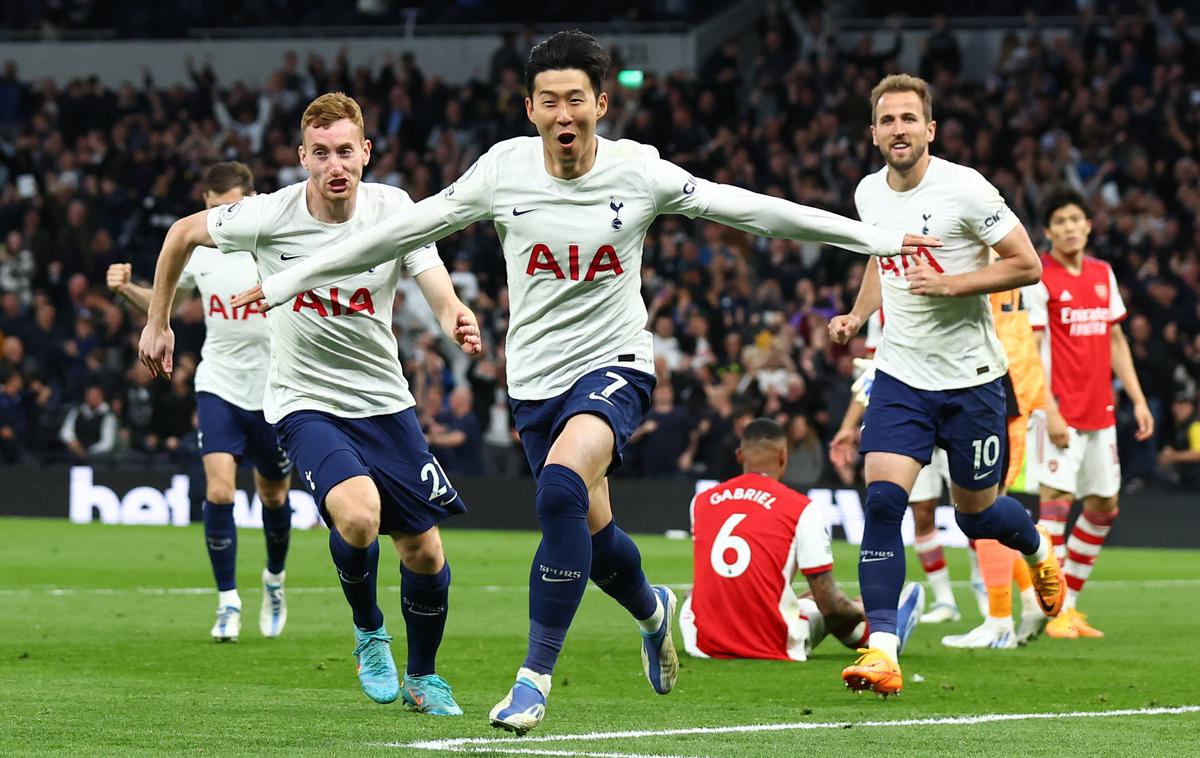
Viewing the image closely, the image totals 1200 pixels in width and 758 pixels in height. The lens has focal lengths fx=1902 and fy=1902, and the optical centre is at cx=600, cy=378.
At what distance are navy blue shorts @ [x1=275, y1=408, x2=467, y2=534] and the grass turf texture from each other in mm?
826

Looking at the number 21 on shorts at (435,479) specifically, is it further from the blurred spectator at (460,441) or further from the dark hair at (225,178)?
the blurred spectator at (460,441)

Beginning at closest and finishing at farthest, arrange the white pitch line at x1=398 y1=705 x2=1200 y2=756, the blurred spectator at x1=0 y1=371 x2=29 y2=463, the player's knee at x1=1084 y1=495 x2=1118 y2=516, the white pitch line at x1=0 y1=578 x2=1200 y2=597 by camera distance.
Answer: the white pitch line at x1=398 y1=705 x2=1200 y2=756 < the player's knee at x1=1084 y1=495 x2=1118 y2=516 < the white pitch line at x1=0 y1=578 x2=1200 y2=597 < the blurred spectator at x1=0 y1=371 x2=29 y2=463

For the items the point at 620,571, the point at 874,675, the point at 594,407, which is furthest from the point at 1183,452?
the point at 594,407

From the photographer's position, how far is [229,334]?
37.3 ft

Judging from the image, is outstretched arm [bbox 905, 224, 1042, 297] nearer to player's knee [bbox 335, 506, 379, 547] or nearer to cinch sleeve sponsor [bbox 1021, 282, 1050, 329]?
player's knee [bbox 335, 506, 379, 547]

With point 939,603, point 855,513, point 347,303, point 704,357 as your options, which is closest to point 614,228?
point 347,303

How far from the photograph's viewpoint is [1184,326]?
71.3 ft

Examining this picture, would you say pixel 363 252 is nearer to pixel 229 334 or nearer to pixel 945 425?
pixel 945 425

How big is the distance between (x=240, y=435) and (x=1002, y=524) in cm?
456

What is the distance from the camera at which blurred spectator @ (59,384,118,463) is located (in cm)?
2370

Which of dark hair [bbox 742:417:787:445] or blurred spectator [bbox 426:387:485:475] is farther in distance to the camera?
blurred spectator [bbox 426:387:485:475]

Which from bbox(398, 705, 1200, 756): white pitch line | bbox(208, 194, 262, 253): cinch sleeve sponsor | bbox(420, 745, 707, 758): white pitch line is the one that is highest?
bbox(208, 194, 262, 253): cinch sleeve sponsor

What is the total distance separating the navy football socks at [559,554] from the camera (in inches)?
266

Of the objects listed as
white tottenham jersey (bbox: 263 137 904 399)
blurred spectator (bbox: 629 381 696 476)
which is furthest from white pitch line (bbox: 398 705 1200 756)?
blurred spectator (bbox: 629 381 696 476)
